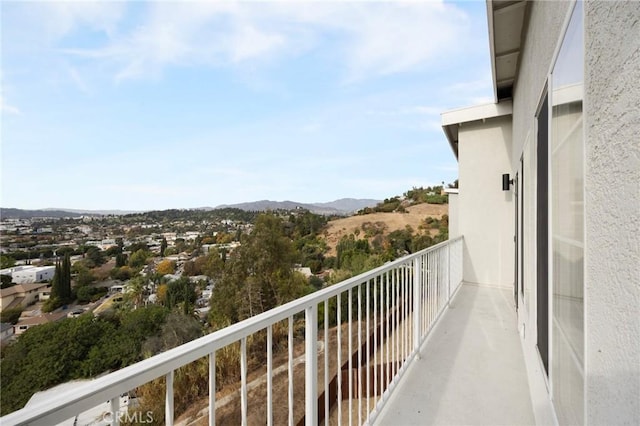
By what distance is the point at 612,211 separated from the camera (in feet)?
2.57

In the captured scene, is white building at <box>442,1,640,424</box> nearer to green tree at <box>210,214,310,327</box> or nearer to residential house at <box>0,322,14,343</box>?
residential house at <box>0,322,14,343</box>

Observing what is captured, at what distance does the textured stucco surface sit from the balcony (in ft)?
3.23

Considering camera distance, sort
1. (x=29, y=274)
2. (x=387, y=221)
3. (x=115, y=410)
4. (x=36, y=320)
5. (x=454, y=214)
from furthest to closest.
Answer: (x=387, y=221) → (x=29, y=274) → (x=36, y=320) → (x=454, y=214) → (x=115, y=410)

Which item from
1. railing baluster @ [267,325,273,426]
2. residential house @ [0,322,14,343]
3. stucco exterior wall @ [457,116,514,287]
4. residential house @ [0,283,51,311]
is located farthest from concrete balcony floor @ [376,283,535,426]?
residential house @ [0,283,51,311]

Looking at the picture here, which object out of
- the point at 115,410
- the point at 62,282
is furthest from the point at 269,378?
the point at 62,282

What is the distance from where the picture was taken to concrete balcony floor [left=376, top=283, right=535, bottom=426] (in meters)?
2.27

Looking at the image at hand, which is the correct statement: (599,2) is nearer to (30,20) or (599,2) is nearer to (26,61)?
(30,20)

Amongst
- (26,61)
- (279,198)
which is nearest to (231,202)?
(279,198)

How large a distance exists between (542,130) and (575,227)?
121cm

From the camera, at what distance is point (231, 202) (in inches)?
1038

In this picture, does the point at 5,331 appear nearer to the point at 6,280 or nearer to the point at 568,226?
the point at 6,280

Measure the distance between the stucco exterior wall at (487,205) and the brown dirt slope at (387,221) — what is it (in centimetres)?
1898

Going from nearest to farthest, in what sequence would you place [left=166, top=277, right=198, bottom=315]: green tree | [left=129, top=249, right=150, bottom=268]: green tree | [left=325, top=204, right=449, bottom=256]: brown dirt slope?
[left=129, top=249, right=150, bottom=268]: green tree < [left=166, top=277, right=198, bottom=315]: green tree < [left=325, top=204, right=449, bottom=256]: brown dirt slope

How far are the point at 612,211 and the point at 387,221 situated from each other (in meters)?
29.4
